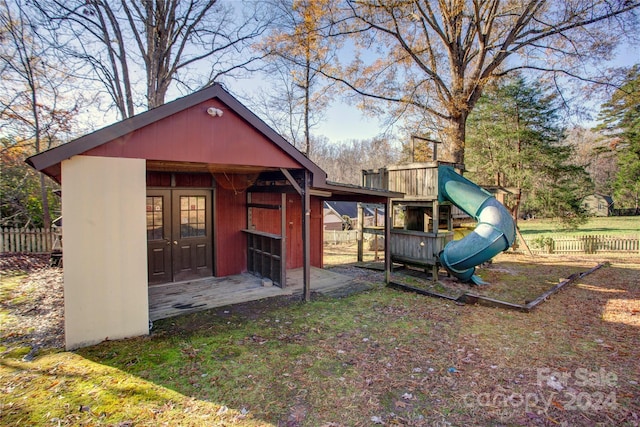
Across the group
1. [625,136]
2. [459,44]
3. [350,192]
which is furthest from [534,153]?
[350,192]

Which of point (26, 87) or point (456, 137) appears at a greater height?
point (26, 87)

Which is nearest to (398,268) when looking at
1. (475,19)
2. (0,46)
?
(475,19)

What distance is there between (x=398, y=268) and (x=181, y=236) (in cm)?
689

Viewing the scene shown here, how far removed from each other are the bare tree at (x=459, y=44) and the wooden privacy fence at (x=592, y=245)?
7.21 meters

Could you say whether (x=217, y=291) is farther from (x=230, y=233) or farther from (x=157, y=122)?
(x=157, y=122)

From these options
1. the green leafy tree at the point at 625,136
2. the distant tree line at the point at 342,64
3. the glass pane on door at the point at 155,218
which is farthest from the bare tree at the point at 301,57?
the green leafy tree at the point at 625,136

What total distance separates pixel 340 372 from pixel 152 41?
1450cm

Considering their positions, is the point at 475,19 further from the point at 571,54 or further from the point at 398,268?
the point at 398,268

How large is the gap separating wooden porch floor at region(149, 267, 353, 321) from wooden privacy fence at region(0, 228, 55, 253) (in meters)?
8.00

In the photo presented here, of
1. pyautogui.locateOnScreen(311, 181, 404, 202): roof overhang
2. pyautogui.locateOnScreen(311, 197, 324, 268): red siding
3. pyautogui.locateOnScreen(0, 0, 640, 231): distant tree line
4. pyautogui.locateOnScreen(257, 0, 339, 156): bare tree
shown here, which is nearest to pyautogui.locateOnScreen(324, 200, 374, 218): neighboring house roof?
pyautogui.locateOnScreen(257, 0, 339, 156): bare tree

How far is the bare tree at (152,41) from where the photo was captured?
A: 12.4 metres

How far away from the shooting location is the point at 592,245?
15.2m

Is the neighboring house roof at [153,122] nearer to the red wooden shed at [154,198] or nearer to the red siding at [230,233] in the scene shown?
the red wooden shed at [154,198]

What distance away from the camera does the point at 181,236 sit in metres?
7.48
